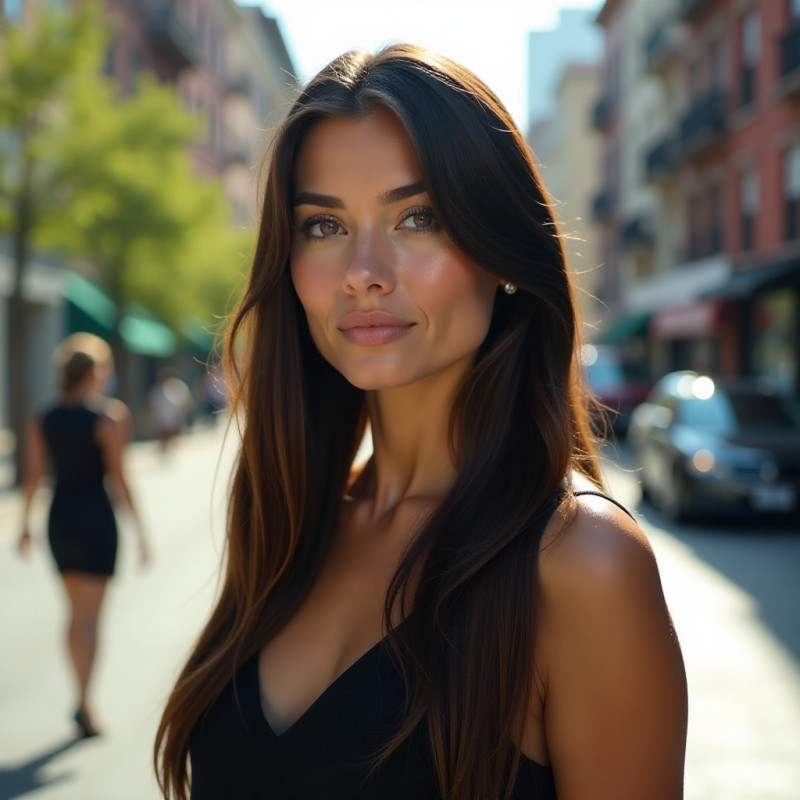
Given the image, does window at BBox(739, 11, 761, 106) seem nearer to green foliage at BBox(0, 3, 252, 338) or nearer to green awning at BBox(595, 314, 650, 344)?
green awning at BBox(595, 314, 650, 344)

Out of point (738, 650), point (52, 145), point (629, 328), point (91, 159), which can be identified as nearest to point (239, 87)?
point (629, 328)

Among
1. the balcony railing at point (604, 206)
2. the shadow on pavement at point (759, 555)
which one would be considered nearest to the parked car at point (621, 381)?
the shadow on pavement at point (759, 555)

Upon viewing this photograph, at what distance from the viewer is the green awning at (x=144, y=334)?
28.0 meters

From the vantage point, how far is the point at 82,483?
Answer: 6359mm

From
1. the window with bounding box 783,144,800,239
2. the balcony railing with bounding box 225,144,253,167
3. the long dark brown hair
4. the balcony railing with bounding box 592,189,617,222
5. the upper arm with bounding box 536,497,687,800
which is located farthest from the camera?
the balcony railing with bounding box 225,144,253,167

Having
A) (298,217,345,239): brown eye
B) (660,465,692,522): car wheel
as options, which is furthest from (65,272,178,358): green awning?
(298,217,345,239): brown eye

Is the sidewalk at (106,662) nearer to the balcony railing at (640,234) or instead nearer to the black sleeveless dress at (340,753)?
the black sleeveless dress at (340,753)

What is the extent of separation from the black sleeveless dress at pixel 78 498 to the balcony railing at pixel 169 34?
32.0 metres

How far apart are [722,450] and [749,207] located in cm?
1686

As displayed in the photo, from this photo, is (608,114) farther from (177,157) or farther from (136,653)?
(136,653)

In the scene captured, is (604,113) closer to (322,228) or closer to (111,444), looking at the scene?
(111,444)

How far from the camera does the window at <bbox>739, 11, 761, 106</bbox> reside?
86.9 feet

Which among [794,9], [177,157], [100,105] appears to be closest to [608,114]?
[794,9]

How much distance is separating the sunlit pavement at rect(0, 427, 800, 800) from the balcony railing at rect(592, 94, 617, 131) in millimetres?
34384
